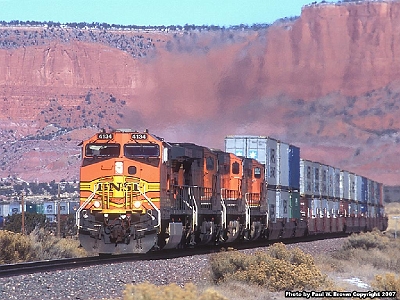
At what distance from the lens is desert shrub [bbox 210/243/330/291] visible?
2112 centimetres

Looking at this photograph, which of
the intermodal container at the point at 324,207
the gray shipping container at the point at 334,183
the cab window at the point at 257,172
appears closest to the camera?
the cab window at the point at 257,172

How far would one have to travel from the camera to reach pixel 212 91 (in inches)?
4461

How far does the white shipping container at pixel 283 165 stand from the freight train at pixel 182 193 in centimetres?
5

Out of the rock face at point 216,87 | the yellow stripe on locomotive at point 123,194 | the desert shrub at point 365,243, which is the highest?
the rock face at point 216,87

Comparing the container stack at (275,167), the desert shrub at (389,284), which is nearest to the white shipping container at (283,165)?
the container stack at (275,167)

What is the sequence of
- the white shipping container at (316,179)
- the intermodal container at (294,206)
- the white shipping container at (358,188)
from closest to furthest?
the intermodal container at (294,206)
the white shipping container at (316,179)
the white shipping container at (358,188)

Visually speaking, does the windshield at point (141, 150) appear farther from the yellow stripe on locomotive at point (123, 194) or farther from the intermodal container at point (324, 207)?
the intermodal container at point (324, 207)

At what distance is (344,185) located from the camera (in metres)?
64.8

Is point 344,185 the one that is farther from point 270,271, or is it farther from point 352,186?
point 270,271

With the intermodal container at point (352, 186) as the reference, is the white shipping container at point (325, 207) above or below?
below

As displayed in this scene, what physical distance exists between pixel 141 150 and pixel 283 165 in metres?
19.9

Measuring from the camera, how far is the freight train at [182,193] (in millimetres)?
27750

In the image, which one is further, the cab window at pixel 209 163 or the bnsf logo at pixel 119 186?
the cab window at pixel 209 163

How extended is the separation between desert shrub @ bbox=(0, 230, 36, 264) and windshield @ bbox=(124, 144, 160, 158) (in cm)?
428
